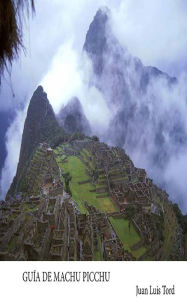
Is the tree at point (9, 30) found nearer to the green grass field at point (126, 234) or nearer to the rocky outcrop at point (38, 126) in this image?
the green grass field at point (126, 234)

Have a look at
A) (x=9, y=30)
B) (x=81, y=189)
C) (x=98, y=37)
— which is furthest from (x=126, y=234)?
(x=98, y=37)

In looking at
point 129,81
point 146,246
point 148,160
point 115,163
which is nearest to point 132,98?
point 129,81

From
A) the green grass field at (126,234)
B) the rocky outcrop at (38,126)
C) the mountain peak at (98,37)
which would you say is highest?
the mountain peak at (98,37)

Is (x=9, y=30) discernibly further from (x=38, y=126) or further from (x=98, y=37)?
(x=98, y=37)

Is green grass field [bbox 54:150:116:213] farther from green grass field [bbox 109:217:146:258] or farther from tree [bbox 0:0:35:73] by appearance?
tree [bbox 0:0:35:73]

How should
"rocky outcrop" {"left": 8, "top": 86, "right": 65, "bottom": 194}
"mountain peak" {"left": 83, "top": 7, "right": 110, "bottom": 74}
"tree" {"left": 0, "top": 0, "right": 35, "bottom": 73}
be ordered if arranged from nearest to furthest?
→ 1. "tree" {"left": 0, "top": 0, "right": 35, "bottom": 73}
2. "rocky outcrop" {"left": 8, "top": 86, "right": 65, "bottom": 194}
3. "mountain peak" {"left": 83, "top": 7, "right": 110, "bottom": 74}

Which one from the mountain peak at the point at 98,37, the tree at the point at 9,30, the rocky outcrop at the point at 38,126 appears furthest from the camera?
→ the mountain peak at the point at 98,37

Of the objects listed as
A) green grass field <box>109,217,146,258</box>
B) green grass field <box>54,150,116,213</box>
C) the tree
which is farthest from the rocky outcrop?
the tree

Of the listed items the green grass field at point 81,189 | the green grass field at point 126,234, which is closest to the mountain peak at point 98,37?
the green grass field at point 81,189

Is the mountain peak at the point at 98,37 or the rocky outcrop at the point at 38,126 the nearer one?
the rocky outcrop at the point at 38,126

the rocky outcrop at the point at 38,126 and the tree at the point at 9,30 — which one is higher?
the rocky outcrop at the point at 38,126
